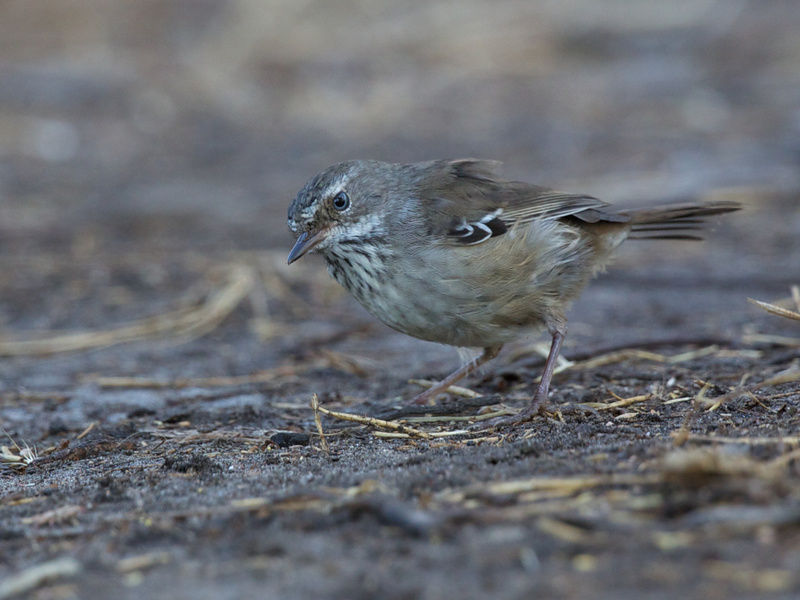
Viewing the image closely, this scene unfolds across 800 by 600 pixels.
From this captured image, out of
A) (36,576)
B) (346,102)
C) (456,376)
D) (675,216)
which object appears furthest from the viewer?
(346,102)

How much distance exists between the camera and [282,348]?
7.08m

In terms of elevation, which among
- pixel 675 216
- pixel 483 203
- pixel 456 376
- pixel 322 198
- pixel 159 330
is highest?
pixel 322 198

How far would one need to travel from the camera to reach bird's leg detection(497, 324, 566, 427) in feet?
14.4

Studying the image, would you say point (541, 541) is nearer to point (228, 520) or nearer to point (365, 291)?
point (228, 520)

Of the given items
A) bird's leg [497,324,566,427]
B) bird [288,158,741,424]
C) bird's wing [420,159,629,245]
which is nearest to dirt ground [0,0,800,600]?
bird's leg [497,324,566,427]

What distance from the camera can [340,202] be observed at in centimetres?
515

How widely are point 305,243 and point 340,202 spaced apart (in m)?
0.31

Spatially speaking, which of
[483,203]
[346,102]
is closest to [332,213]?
[483,203]

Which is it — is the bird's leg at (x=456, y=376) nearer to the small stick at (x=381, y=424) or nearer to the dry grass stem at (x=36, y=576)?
the small stick at (x=381, y=424)

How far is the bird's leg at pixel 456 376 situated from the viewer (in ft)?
17.0

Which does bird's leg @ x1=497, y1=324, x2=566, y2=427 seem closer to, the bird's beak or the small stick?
the small stick

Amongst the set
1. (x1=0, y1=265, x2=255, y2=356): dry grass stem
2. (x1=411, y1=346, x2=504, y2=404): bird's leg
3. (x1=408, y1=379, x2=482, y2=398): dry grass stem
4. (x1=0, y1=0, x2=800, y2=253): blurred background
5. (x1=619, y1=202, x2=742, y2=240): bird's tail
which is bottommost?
(x1=408, y1=379, x2=482, y2=398): dry grass stem

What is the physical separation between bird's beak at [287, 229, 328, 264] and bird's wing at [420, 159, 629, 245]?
0.64 meters

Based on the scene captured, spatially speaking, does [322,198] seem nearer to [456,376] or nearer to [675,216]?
[456,376]
